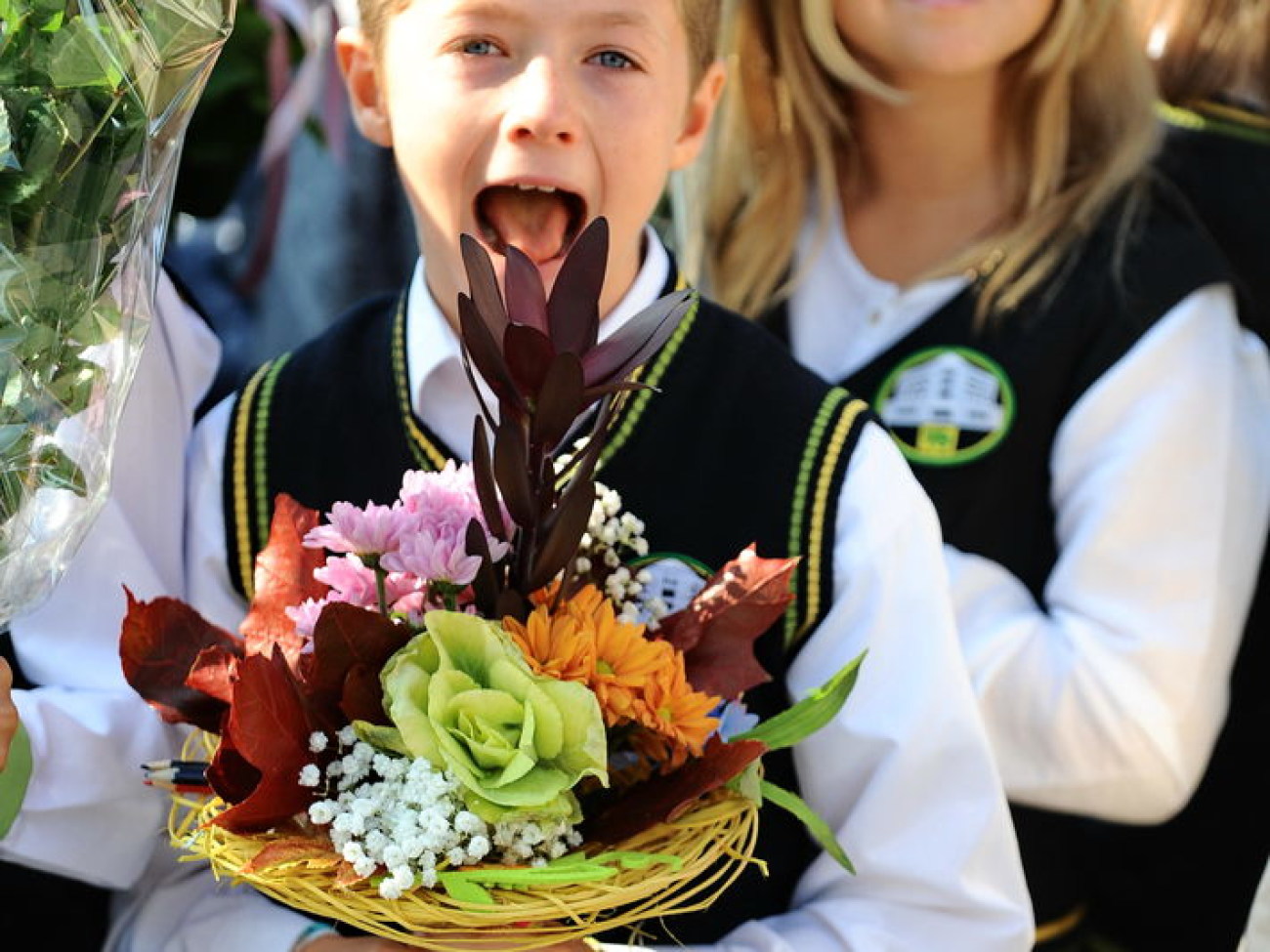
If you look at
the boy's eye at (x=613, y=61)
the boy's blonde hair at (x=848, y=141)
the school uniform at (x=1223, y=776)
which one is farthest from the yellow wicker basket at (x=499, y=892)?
the school uniform at (x=1223, y=776)

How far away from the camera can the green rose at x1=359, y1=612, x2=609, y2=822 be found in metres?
1.25

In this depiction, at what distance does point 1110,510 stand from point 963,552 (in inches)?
7.4

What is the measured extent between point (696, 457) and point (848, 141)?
3.00 ft

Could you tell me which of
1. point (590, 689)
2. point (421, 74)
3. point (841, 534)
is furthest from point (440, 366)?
point (590, 689)

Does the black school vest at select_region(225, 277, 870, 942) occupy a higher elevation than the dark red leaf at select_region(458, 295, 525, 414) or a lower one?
lower

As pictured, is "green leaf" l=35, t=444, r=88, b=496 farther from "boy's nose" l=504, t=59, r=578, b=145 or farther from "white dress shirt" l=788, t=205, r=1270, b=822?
"white dress shirt" l=788, t=205, r=1270, b=822

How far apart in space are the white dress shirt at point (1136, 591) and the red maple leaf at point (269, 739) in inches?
41.6

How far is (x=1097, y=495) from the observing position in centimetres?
217

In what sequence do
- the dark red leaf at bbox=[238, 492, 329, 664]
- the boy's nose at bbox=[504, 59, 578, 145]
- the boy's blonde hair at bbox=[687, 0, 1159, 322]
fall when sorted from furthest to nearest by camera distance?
the boy's blonde hair at bbox=[687, 0, 1159, 322] < the boy's nose at bbox=[504, 59, 578, 145] < the dark red leaf at bbox=[238, 492, 329, 664]

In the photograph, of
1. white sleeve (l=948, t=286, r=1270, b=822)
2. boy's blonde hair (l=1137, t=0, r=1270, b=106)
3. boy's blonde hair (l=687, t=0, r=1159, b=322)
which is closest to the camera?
white sleeve (l=948, t=286, r=1270, b=822)

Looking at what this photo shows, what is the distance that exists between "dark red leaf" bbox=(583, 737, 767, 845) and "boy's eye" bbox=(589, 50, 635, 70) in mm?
615

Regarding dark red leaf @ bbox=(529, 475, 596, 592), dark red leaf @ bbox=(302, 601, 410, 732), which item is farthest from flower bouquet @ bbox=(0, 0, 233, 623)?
dark red leaf @ bbox=(529, 475, 596, 592)

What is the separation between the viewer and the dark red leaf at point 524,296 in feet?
4.30

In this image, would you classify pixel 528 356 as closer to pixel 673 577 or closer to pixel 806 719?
pixel 806 719
